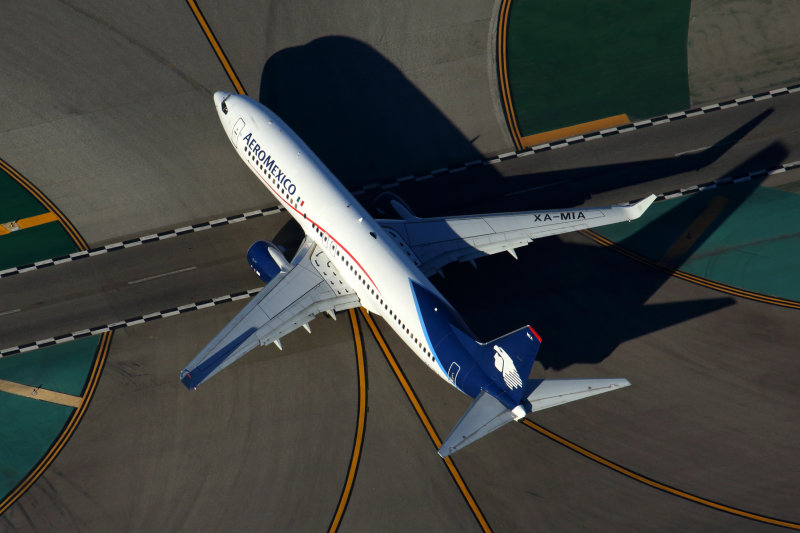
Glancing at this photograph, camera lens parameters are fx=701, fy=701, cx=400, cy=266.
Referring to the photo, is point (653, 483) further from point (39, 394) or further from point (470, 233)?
point (39, 394)

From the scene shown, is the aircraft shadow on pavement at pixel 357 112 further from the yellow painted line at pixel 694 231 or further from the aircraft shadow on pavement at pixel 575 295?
the yellow painted line at pixel 694 231

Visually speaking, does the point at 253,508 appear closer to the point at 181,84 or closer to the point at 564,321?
the point at 564,321

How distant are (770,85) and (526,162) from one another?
15553mm

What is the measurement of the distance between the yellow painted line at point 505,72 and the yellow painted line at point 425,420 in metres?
13.8

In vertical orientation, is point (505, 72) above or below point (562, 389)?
above

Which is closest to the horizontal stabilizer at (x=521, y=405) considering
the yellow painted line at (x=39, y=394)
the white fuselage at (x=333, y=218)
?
the white fuselage at (x=333, y=218)

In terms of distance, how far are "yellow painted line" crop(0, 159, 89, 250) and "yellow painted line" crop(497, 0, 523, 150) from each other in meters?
24.9

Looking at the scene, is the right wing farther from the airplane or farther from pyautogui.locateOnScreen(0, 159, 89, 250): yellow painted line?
pyautogui.locateOnScreen(0, 159, 89, 250): yellow painted line

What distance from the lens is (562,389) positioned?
29219mm

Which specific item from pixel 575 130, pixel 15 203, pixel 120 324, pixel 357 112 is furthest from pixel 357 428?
pixel 15 203

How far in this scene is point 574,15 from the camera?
4266 centimetres

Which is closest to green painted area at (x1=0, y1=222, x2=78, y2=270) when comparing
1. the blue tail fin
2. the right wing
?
the right wing

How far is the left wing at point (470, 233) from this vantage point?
1378 inches

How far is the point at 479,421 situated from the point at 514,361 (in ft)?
9.67
